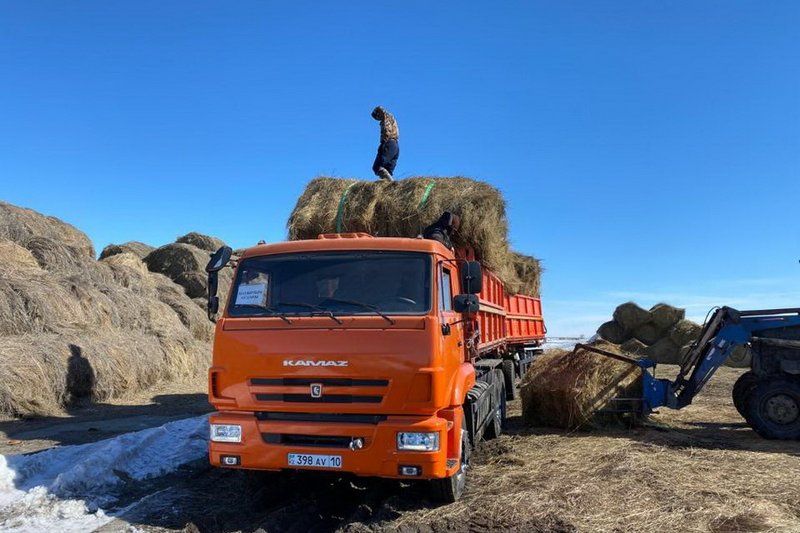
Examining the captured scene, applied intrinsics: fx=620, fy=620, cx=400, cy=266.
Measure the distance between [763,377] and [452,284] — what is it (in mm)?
6155

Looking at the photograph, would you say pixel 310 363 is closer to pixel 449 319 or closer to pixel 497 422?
pixel 449 319

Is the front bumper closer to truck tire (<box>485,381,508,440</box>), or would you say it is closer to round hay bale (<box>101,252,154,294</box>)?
truck tire (<box>485,381,508,440</box>)

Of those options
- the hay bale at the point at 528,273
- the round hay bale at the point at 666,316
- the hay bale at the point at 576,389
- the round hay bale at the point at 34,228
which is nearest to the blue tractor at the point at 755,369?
the hay bale at the point at 576,389

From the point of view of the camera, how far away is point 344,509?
6.03 metres

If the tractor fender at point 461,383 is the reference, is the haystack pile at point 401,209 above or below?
above

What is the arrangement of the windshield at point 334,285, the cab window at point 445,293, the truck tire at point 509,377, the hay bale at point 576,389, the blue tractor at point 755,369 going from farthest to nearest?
the truck tire at point 509,377, the hay bale at point 576,389, the blue tractor at point 755,369, the cab window at point 445,293, the windshield at point 334,285

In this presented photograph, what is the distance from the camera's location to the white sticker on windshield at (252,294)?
19.9 ft

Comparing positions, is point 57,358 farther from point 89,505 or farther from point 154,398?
point 89,505

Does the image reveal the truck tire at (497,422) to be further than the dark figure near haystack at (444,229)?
Yes

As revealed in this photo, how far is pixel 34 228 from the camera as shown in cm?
1878

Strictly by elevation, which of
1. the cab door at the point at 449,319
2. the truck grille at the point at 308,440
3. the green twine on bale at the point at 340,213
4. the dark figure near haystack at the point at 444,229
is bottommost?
the truck grille at the point at 308,440

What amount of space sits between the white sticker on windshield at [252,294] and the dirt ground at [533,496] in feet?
6.39

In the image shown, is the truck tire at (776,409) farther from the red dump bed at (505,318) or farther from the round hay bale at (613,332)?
the round hay bale at (613,332)

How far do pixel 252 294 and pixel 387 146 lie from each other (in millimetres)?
4771
